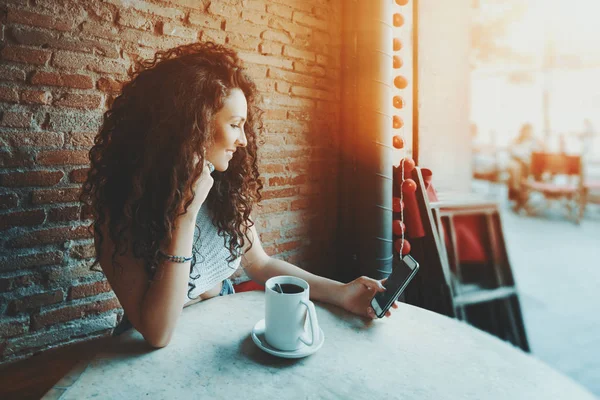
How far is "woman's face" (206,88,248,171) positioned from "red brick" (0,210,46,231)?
88cm

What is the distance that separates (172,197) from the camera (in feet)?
3.75

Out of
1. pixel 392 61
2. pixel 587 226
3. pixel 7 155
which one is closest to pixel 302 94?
pixel 392 61

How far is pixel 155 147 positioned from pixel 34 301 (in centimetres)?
101

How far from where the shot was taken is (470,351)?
101 centimetres

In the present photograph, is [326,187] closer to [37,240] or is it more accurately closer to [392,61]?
[392,61]

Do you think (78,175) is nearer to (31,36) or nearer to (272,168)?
(31,36)

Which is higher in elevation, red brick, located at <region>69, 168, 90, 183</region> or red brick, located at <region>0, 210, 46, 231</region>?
red brick, located at <region>69, 168, 90, 183</region>

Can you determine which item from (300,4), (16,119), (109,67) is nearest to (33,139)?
(16,119)

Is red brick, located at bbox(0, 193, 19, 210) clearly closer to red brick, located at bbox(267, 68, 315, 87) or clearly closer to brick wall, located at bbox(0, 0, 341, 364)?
brick wall, located at bbox(0, 0, 341, 364)

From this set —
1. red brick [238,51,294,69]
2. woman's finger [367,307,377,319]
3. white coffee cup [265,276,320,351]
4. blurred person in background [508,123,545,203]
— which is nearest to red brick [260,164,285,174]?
red brick [238,51,294,69]

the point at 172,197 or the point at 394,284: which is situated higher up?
the point at 172,197

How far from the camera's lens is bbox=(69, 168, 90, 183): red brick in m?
1.75

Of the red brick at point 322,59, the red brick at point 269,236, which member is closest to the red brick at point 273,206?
the red brick at point 269,236

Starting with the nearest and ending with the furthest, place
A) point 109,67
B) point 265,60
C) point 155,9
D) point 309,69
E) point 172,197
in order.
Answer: point 172,197 < point 109,67 < point 155,9 < point 265,60 < point 309,69
